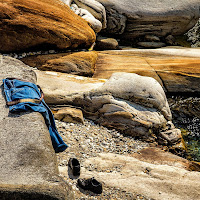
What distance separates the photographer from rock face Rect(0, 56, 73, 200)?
307 cm

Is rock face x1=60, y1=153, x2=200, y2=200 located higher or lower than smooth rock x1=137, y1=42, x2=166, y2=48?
higher

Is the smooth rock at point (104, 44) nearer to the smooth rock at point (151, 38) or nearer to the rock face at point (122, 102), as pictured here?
the smooth rock at point (151, 38)

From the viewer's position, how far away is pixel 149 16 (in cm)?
1598

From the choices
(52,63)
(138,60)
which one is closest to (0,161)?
(52,63)

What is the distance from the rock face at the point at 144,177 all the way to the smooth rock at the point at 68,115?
1.46 metres

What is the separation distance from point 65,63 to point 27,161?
5.83 m

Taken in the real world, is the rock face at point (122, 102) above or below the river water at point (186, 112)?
above

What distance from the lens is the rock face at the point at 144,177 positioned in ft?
14.6

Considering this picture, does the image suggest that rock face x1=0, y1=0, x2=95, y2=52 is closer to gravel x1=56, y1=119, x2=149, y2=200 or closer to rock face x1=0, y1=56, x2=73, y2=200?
gravel x1=56, y1=119, x2=149, y2=200

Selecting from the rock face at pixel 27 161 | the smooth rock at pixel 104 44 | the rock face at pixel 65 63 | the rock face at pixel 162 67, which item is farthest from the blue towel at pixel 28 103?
the smooth rock at pixel 104 44

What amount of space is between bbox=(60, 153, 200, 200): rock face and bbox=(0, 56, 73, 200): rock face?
2.60ft

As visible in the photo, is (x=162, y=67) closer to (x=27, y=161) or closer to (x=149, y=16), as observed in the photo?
(x=149, y=16)

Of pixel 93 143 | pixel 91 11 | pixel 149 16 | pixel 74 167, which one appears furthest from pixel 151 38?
pixel 74 167

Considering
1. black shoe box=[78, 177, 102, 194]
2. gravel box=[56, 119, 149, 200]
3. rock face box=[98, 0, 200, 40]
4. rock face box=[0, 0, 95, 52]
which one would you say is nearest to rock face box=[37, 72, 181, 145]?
gravel box=[56, 119, 149, 200]
